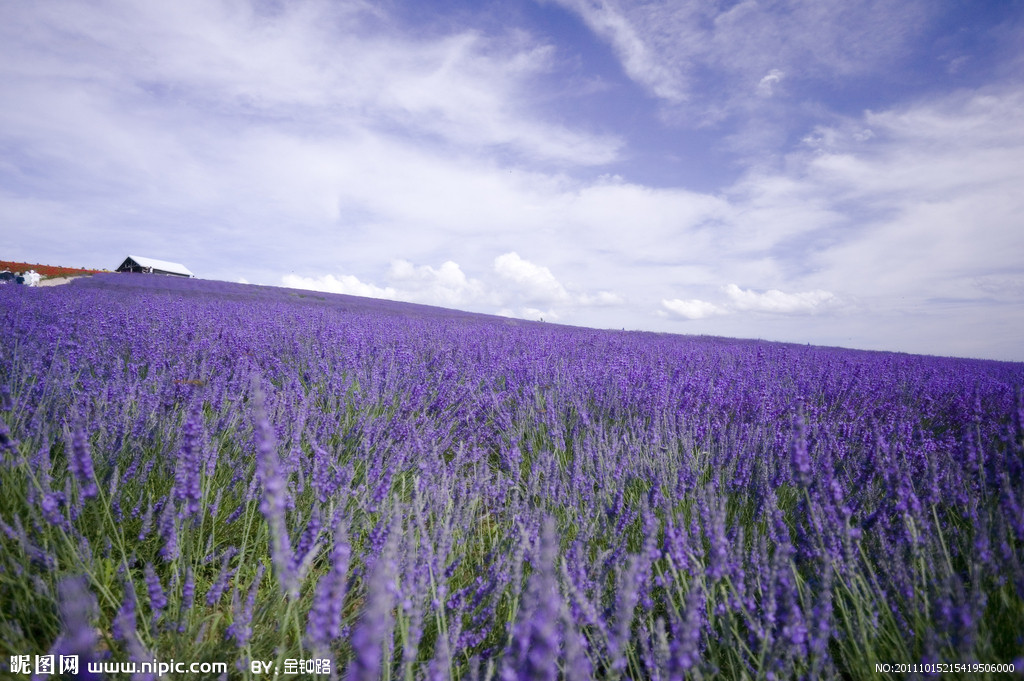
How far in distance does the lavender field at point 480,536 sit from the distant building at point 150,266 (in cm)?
3703

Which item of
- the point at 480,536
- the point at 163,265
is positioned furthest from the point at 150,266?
the point at 480,536

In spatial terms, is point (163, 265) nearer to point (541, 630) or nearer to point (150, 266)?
point (150, 266)

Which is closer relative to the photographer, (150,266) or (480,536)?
(480,536)

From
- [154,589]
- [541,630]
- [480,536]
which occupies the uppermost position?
[541,630]

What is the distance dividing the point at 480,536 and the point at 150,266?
133ft

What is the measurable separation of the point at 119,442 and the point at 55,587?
817mm

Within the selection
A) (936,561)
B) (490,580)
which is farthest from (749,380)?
(490,580)

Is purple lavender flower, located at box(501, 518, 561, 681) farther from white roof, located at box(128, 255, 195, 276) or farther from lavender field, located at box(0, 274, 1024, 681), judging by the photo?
white roof, located at box(128, 255, 195, 276)

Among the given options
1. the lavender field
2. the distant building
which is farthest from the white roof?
the lavender field

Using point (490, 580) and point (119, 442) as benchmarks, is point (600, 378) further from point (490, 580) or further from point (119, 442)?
point (119, 442)

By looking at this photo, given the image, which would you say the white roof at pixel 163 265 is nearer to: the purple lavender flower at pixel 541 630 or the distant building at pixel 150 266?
the distant building at pixel 150 266

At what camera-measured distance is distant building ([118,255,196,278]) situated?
33312 millimetres

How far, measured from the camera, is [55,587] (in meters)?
1.12

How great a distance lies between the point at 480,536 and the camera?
1.83m
